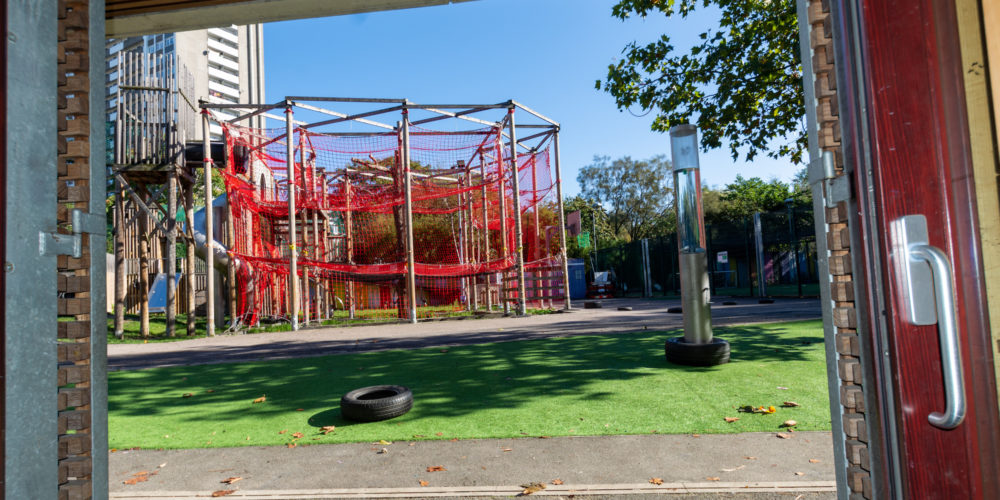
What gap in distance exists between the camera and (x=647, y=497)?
2.40m

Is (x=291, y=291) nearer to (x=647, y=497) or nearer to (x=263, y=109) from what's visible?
(x=263, y=109)

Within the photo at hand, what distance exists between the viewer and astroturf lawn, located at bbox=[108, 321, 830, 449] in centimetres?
359

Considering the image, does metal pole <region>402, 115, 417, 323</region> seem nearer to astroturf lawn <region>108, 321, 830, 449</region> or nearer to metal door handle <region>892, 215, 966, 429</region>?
astroturf lawn <region>108, 321, 830, 449</region>

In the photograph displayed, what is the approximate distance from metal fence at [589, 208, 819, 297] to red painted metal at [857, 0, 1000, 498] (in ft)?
56.5

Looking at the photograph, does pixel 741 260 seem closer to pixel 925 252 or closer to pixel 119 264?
pixel 119 264

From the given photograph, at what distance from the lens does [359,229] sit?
57.4 feet

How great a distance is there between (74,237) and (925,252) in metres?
2.49

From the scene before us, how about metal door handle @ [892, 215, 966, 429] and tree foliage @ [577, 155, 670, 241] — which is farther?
tree foliage @ [577, 155, 670, 241]

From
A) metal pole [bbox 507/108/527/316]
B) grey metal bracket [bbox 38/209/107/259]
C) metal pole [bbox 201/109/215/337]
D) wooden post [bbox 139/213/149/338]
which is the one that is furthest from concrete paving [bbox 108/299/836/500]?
metal pole [bbox 507/108/527/316]

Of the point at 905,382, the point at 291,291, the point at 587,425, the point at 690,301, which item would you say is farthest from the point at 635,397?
the point at 291,291

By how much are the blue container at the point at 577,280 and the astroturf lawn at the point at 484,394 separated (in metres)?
21.8

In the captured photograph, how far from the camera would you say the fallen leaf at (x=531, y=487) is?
8.22 feet

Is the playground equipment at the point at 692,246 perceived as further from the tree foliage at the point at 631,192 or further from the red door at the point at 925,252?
the tree foliage at the point at 631,192

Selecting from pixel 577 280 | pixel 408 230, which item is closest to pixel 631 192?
pixel 577 280
